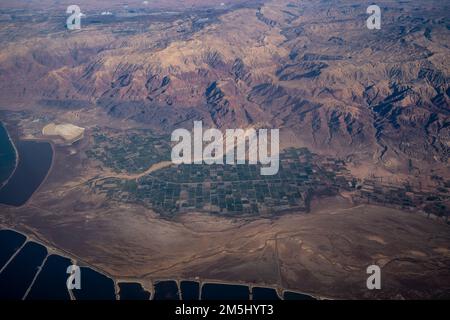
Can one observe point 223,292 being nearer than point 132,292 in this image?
Yes

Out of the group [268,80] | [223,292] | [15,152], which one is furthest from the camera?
[268,80]

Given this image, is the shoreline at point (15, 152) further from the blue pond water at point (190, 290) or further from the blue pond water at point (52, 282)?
the blue pond water at point (190, 290)

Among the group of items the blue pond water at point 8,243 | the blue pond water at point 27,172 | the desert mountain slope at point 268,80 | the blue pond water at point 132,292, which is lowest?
the blue pond water at point 132,292

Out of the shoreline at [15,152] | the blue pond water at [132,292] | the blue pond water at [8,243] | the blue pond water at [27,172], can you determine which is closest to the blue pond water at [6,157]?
the shoreline at [15,152]

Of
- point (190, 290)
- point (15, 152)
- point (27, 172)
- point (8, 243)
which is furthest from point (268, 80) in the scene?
point (190, 290)

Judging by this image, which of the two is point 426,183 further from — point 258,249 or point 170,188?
point 170,188

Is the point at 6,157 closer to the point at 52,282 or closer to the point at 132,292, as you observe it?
the point at 52,282

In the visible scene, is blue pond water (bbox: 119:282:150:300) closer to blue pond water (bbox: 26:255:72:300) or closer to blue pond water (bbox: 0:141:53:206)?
blue pond water (bbox: 26:255:72:300)
